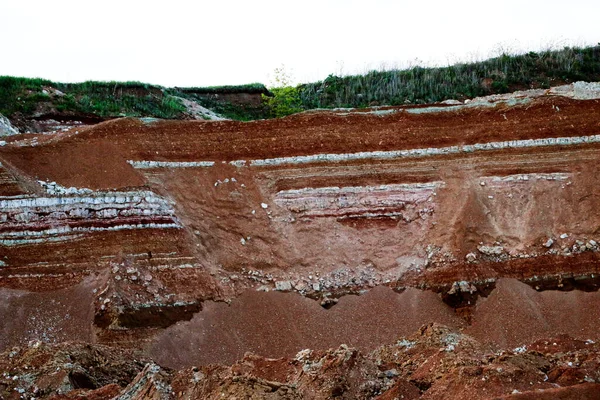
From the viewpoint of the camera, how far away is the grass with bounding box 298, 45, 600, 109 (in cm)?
Result: 3083

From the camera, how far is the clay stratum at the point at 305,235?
1402 centimetres

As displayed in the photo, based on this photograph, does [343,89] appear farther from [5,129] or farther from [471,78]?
[5,129]

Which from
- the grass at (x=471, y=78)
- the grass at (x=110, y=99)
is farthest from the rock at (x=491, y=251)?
the grass at (x=110, y=99)

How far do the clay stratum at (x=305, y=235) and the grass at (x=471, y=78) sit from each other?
12298mm

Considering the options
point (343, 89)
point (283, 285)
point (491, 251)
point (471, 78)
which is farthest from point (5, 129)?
point (471, 78)

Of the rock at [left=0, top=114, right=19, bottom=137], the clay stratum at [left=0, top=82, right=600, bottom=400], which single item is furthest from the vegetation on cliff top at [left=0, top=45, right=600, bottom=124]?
the clay stratum at [left=0, top=82, right=600, bottom=400]

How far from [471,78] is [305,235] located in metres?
18.5

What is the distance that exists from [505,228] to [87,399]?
11.2 meters

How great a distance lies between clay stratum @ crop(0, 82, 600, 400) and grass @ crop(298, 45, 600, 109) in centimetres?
1230

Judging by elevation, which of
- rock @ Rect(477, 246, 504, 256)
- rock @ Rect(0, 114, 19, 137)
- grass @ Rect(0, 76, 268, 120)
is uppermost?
grass @ Rect(0, 76, 268, 120)

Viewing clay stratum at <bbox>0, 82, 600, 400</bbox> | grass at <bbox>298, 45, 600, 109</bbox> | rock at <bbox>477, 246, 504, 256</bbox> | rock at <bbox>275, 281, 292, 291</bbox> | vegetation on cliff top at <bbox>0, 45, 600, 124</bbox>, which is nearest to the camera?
clay stratum at <bbox>0, 82, 600, 400</bbox>

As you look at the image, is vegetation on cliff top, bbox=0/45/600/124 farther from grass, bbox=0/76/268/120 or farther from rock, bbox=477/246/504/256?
rock, bbox=477/246/504/256

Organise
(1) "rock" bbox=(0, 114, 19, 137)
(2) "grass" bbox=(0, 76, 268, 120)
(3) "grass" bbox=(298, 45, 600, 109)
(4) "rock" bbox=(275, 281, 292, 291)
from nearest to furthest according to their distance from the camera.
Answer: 1. (4) "rock" bbox=(275, 281, 292, 291)
2. (1) "rock" bbox=(0, 114, 19, 137)
3. (2) "grass" bbox=(0, 76, 268, 120)
4. (3) "grass" bbox=(298, 45, 600, 109)

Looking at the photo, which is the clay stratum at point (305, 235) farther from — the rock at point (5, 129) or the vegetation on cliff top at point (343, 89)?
the vegetation on cliff top at point (343, 89)
